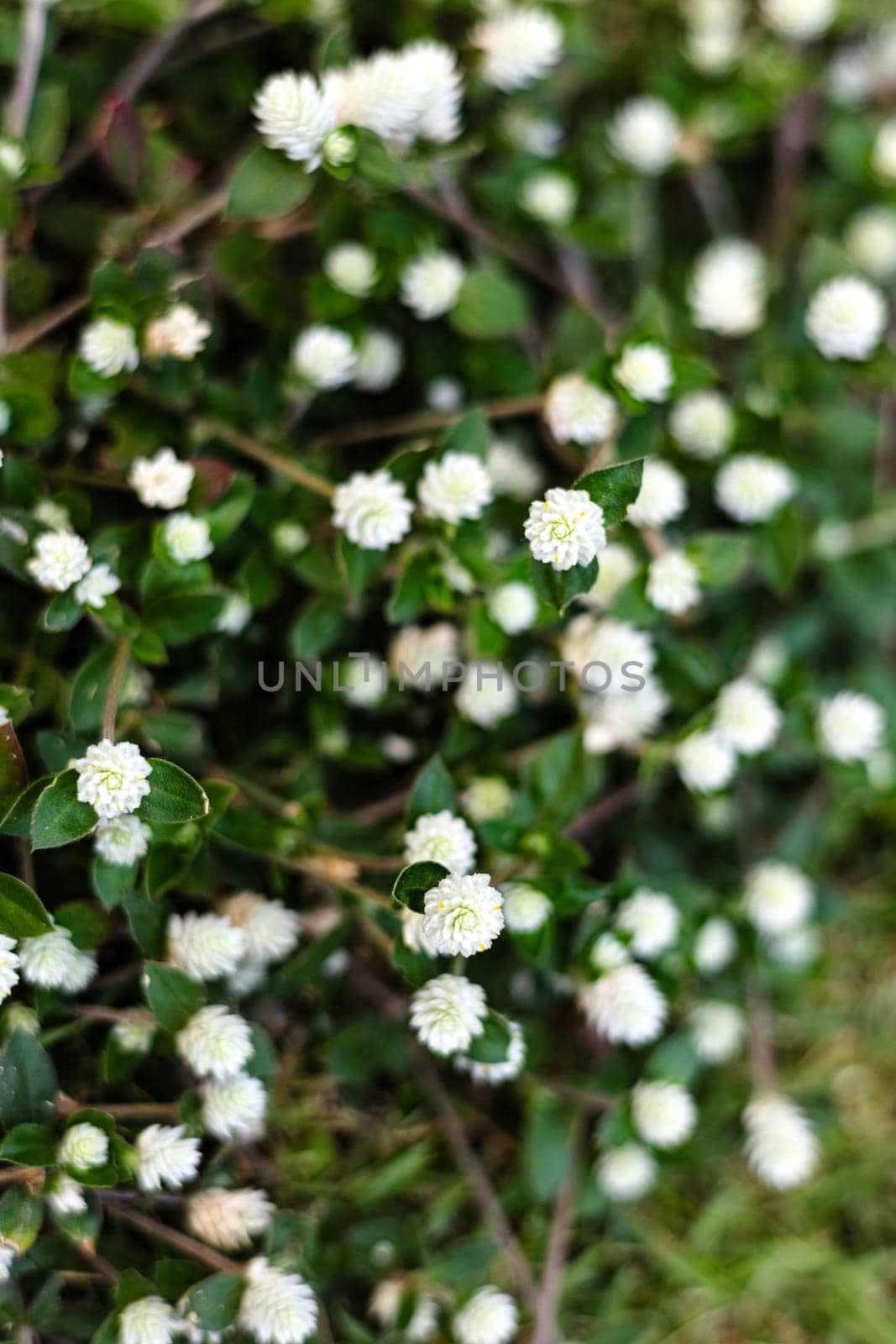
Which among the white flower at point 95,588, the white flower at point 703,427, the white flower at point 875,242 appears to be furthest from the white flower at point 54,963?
the white flower at point 875,242

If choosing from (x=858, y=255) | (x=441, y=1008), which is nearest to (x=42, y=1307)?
(x=441, y=1008)

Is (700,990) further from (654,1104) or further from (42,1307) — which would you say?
(42,1307)

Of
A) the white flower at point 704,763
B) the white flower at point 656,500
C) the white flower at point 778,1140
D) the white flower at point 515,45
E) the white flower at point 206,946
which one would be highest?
the white flower at point 515,45

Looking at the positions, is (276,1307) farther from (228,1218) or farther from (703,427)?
(703,427)

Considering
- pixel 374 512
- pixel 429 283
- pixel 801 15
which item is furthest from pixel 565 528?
pixel 801 15

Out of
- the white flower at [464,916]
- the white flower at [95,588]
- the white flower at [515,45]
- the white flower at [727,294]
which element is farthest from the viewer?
the white flower at [727,294]

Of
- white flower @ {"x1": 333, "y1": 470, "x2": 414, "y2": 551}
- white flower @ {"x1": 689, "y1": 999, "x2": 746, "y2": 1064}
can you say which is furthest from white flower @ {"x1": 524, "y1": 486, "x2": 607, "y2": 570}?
white flower @ {"x1": 689, "y1": 999, "x2": 746, "y2": 1064}

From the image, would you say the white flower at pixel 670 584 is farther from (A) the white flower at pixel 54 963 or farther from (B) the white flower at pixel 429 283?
(A) the white flower at pixel 54 963
